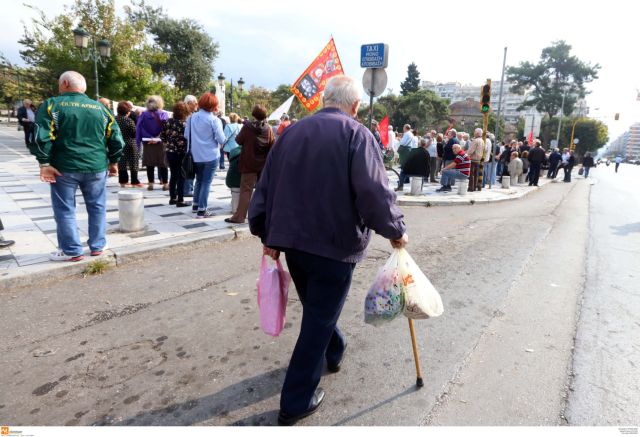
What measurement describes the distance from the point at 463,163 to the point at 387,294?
1124cm

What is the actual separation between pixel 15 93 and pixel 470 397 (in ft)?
109

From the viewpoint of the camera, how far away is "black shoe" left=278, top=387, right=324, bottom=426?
7.29 ft

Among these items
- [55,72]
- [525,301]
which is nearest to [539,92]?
[55,72]

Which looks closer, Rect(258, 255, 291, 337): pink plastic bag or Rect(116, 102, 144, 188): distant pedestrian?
Rect(258, 255, 291, 337): pink plastic bag

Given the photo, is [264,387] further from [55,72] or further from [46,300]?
[55,72]

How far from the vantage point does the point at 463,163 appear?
12.5m

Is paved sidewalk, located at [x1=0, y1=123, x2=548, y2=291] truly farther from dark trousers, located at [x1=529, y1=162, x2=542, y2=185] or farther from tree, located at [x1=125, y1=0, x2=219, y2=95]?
tree, located at [x1=125, y1=0, x2=219, y2=95]

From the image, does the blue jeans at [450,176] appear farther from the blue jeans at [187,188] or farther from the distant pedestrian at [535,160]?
the blue jeans at [187,188]

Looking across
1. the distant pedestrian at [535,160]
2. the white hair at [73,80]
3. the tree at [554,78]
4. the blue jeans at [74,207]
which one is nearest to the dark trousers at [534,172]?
the distant pedestrian at [535,160]

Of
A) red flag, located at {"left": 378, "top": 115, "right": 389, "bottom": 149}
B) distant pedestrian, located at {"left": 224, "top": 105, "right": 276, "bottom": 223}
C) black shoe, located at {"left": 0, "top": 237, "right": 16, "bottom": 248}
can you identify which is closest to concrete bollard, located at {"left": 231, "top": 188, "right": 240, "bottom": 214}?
distant pedestrian, located at {"left": 224, "top": 105, "right": 276, "bottom": 223}

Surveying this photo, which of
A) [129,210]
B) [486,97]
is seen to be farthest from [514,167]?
[129,210]

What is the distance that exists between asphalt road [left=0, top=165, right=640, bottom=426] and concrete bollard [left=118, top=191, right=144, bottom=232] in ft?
3.31

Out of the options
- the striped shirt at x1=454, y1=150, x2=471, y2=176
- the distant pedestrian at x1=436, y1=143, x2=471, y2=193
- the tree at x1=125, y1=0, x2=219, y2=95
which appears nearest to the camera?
the distant pedestrian at x1=436, y1=143, x2=471, y2=193

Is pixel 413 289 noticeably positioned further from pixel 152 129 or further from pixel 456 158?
pixel 456 158
